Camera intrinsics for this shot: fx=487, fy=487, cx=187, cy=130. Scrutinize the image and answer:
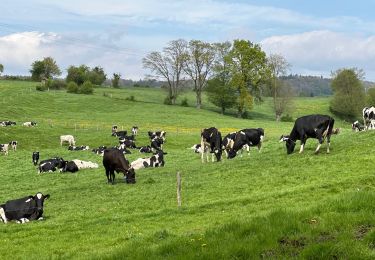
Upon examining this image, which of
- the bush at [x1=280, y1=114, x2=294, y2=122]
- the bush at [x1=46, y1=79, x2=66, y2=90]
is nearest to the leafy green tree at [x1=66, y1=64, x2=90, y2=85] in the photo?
the bush at [x1=46, y1=79, x2=66, y2=90]

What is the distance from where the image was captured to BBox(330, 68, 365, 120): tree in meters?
108

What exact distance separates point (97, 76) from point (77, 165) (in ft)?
373

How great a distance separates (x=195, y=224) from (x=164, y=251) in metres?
4.80

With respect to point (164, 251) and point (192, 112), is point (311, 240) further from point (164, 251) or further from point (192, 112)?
point (192, 112)

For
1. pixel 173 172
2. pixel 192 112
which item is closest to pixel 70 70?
pixel 192 112

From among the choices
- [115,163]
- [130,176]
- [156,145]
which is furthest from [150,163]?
[156,145]

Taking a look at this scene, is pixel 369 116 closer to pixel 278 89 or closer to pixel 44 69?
pixel 278 89

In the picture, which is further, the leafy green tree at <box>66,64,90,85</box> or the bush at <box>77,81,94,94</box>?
the leafy green tree at <box>66,64,90,85</box>

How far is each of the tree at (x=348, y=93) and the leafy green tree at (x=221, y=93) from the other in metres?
26.0

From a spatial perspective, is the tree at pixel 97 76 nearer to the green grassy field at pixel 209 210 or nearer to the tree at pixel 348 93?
the tree at pixel 348 93

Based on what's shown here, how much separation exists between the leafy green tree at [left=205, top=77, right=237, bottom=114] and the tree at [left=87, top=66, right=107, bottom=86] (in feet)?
148

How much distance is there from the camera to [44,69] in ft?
467

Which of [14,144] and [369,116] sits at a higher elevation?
[369,116]

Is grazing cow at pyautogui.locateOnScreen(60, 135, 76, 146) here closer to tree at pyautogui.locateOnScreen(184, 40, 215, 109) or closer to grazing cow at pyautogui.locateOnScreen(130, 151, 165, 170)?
grazing cow at pyautogui.locateOnScreen(130, 151, 165, 170)
